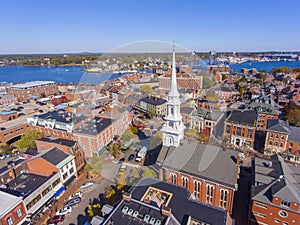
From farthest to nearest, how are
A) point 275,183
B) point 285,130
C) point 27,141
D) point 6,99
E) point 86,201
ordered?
point 6,99 < point 27,141 < point 285,130 < point 86,201 < point 275,183

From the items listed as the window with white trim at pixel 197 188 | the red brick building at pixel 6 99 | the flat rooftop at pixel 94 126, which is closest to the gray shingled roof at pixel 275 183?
the window with white trim at pixel 197 188

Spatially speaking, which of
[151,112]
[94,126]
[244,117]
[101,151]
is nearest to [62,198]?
[101,151]

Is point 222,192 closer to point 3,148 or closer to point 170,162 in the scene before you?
point 170,162

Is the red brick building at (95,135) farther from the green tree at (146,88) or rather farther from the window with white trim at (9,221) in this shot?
the window with white trim at (9,221)

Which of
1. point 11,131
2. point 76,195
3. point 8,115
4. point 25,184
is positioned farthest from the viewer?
point 8,115

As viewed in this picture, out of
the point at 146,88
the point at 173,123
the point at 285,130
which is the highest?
the point at 146,88

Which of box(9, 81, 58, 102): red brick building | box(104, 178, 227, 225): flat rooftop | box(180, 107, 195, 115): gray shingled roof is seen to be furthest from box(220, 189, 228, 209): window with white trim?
box(9, 81, 58, 102): red brick building

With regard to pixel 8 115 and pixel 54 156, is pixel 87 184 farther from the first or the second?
pixel 8 115
